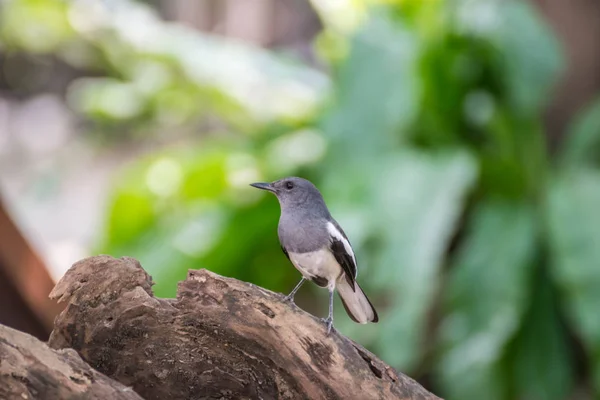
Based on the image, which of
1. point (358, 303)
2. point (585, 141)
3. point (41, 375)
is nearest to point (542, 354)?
point (585, 141)

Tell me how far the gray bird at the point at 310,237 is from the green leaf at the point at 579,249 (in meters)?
2.05

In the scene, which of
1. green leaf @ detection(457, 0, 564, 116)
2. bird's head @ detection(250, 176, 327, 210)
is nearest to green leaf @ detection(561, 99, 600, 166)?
green leaf @ detection(457, 0, 564, 116)

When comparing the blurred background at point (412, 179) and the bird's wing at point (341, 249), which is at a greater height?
the bird's wing at point (341, 249)

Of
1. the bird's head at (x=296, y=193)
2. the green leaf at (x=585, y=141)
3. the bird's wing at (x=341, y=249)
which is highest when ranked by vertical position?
the bird's head at (x=296, y=193)

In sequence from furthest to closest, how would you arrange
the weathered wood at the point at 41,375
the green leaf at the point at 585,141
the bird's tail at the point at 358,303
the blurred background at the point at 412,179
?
the green leaf at the point at 585,141, the blurred background at the point at 412,179, the bird's tail at the point at 358,303, the weathered wood at the point at 41,375

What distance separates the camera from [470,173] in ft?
13.5

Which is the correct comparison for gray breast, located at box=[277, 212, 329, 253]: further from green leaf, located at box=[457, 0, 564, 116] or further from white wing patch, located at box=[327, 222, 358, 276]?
green leaf, located at box=[457, 0, 564, 116]

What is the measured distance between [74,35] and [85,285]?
4667mm

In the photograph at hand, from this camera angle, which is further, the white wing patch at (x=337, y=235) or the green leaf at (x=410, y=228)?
the green leaf at (x=410, y=228)

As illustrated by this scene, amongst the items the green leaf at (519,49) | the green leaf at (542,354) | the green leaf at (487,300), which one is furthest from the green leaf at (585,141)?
the green leaf at (542,354)

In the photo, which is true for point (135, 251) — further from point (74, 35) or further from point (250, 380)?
point (250, 380)

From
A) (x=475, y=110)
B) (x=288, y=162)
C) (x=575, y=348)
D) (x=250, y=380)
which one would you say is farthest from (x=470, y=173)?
(x=250, y=380)

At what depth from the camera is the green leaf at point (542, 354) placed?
4.32m

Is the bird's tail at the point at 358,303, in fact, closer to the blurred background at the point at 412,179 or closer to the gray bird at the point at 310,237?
the gray bird at the point at 310,237
